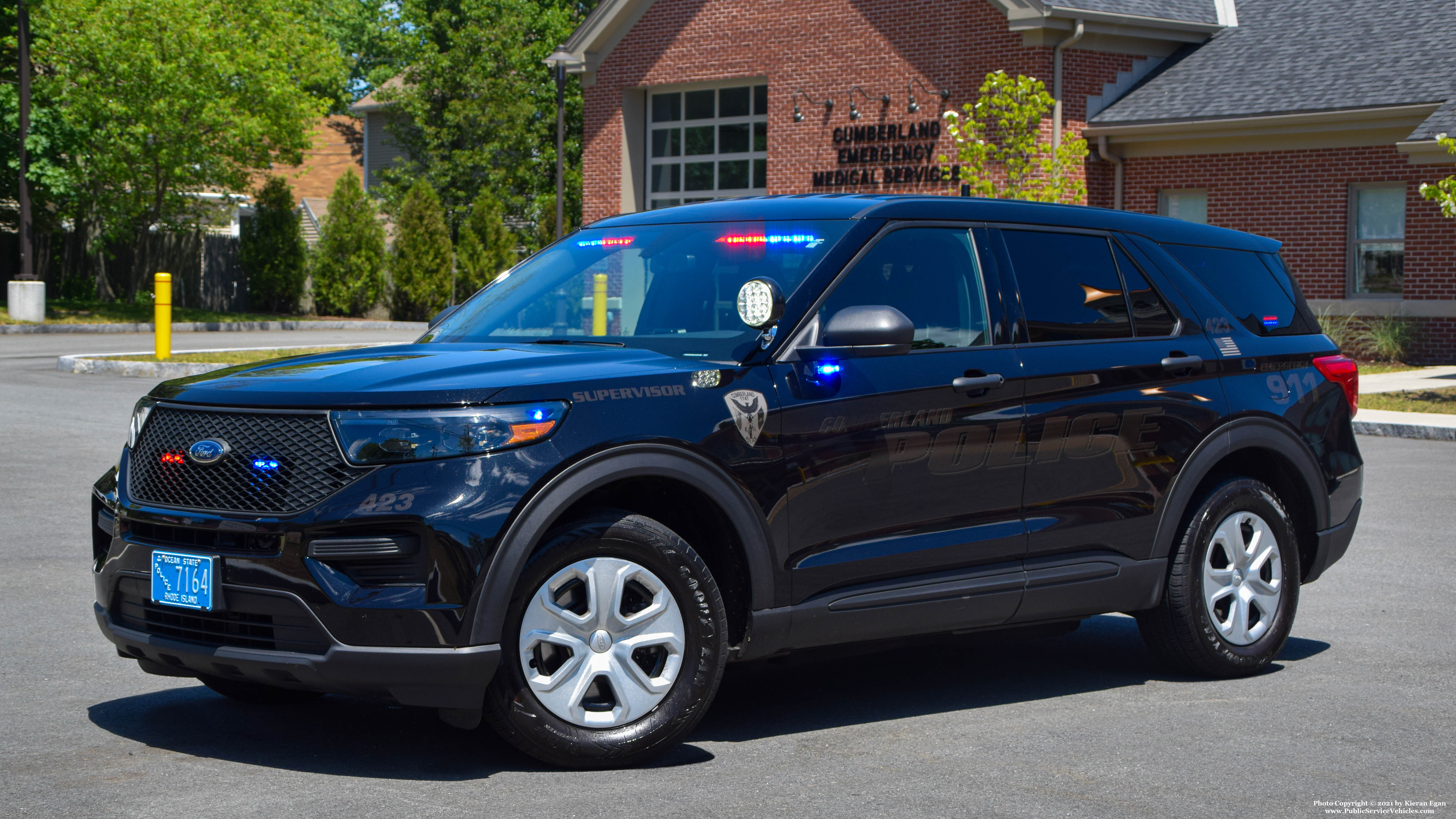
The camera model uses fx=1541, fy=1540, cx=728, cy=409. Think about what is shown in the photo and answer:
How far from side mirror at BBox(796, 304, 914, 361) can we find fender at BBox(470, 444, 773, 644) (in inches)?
23.3

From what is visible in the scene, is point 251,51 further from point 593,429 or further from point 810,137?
point 593,429

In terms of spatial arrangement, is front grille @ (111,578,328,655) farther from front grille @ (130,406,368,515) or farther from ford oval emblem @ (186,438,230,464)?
ford oval emblem @ (186,438,230,464)

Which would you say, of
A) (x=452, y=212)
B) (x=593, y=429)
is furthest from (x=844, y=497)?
(x=452, y=212)

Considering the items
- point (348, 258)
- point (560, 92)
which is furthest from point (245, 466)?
point (348, 258)

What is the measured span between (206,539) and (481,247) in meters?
39.9

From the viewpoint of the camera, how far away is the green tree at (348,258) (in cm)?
4281

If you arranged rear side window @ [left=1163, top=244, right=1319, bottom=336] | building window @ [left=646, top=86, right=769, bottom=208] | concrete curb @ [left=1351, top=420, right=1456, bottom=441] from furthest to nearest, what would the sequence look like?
building window @ [left=646, top=86, right=769, bottom=208] < concrete curb @ [left=1351, top=420, right=1456, bottom=441] < rear side window @ [left=1163, top=244, right=1319, bottom=336]

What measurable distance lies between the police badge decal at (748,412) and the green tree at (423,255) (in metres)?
38.3

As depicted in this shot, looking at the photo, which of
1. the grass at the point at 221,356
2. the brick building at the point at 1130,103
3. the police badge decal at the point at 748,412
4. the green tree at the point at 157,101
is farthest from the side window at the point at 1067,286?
the green tree at the point at 157,101

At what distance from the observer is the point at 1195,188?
27.2m

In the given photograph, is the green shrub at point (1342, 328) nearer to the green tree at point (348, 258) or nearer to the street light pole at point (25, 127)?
the green tree at point (348, 258)

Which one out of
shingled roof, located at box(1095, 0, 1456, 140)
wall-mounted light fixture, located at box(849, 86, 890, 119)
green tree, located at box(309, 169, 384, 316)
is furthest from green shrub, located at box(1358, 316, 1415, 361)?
green tree, located at box(309, 169, 384, 316)

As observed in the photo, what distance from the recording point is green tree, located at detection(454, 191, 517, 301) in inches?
1713

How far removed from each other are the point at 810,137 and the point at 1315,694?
983 inches
